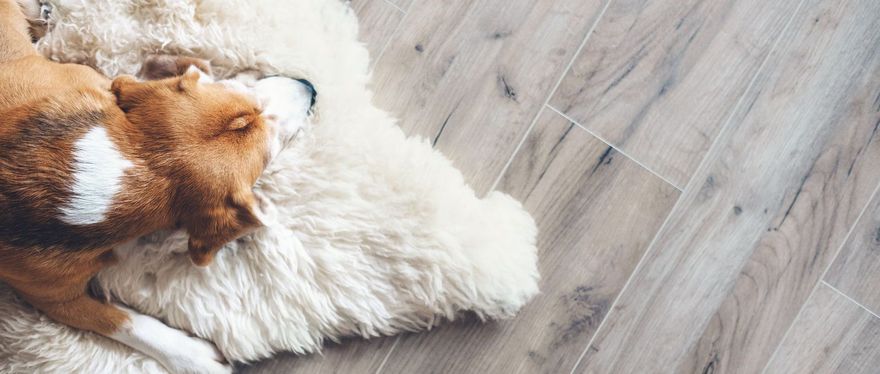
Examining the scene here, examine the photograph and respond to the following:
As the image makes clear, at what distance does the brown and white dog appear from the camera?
1251mm

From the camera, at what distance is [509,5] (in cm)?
172

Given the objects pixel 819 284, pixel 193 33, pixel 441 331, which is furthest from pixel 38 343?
pixel 819 284

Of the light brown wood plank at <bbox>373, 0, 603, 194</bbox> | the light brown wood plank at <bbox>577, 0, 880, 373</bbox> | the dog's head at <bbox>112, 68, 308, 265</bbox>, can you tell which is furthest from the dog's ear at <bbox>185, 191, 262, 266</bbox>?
the light brown wood plank at <bbox>577, 0, 880, 373</bbox>

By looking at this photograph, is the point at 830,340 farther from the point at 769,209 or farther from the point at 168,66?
the point at 168,66

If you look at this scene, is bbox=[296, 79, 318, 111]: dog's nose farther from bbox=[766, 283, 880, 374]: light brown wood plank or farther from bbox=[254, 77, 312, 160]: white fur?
bbox=[766, 283, 880, 374]: light brown wood plank

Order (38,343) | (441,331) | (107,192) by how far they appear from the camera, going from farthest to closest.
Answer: (441,331) < (38,343) < (107,192)

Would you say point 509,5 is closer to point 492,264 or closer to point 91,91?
point 492,264

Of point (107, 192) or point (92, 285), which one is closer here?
point (107, 192)

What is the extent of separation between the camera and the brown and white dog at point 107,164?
1251mm

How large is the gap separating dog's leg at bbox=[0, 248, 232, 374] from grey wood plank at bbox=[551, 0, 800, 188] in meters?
1.04

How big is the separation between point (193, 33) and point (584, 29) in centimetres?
93

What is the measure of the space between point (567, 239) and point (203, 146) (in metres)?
0.88

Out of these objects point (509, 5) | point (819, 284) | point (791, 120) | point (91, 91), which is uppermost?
point (791, 120)

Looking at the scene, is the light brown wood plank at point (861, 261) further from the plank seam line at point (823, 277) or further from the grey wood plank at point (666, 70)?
the grey wood plank at point (666, 70)
